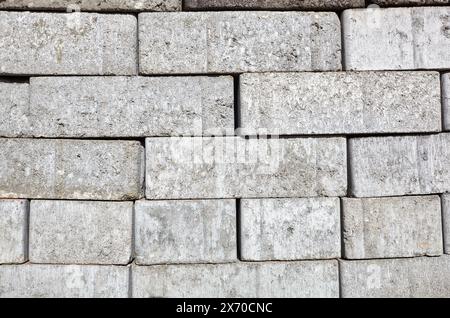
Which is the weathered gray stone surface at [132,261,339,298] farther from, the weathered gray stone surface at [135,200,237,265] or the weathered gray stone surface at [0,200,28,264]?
the weathered gray stone surface at [0,200,28,264]

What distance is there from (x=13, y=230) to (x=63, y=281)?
1.66ft

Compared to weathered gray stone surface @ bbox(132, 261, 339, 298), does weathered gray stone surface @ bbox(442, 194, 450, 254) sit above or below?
above

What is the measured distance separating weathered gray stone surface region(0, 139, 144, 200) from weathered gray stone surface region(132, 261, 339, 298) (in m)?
0.63

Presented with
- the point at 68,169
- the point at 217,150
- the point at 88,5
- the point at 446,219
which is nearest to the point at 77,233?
the point at 68,169

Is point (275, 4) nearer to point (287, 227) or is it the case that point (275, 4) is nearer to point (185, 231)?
point (287, 227)

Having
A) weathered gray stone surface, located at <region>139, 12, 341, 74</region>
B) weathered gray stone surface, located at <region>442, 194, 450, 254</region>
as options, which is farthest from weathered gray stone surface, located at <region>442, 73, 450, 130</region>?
weathered gray stone surface, located at <region>139, 12, 341, 74</region>

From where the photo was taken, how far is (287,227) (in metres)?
2.70

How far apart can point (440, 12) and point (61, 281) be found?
3.36 meters

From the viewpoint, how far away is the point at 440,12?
275 cm

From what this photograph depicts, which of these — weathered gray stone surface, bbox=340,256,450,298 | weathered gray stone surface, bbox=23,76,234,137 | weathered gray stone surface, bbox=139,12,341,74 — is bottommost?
weathered gray stone surface, bbox=340,256,450,298

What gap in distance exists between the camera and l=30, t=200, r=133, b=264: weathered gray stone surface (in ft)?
8.73

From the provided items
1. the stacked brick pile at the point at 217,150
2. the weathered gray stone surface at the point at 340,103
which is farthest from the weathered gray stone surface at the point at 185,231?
the weathered gray stone surface at the point at 340,103

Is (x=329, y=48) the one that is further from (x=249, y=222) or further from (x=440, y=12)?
(x=249, y=222)

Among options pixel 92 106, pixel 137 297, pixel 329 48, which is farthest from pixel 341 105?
pixel 137 297
